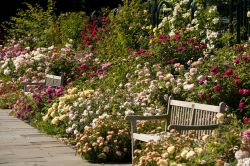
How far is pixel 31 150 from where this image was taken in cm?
820

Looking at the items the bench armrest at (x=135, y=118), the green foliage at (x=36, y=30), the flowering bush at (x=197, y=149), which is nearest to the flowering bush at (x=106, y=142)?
the bench armrest at (x=135, y=118)

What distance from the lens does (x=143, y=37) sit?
44.7 ft

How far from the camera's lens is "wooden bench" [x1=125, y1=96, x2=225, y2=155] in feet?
21.6

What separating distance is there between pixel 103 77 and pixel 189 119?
442 centimetres

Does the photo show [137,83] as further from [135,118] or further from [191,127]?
[191,127]

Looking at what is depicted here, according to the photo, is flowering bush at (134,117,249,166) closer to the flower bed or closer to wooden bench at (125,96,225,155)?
the flower bed

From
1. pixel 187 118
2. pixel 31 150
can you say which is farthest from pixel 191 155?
pixel 31 150

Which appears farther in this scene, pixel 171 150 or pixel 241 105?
pixel 241 105

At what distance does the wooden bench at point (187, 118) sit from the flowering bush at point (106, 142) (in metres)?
0.52

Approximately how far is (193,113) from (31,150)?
229 centimetres

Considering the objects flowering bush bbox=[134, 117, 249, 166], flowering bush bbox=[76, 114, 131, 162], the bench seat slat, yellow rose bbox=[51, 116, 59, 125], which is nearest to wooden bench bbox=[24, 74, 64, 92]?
yellow rose bbox=[51, 116, 59, 125]

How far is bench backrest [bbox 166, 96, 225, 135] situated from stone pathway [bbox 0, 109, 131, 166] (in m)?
1.14

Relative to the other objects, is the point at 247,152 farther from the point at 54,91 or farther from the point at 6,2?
the point at 6,2

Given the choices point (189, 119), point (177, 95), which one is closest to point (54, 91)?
point (177, 95)
